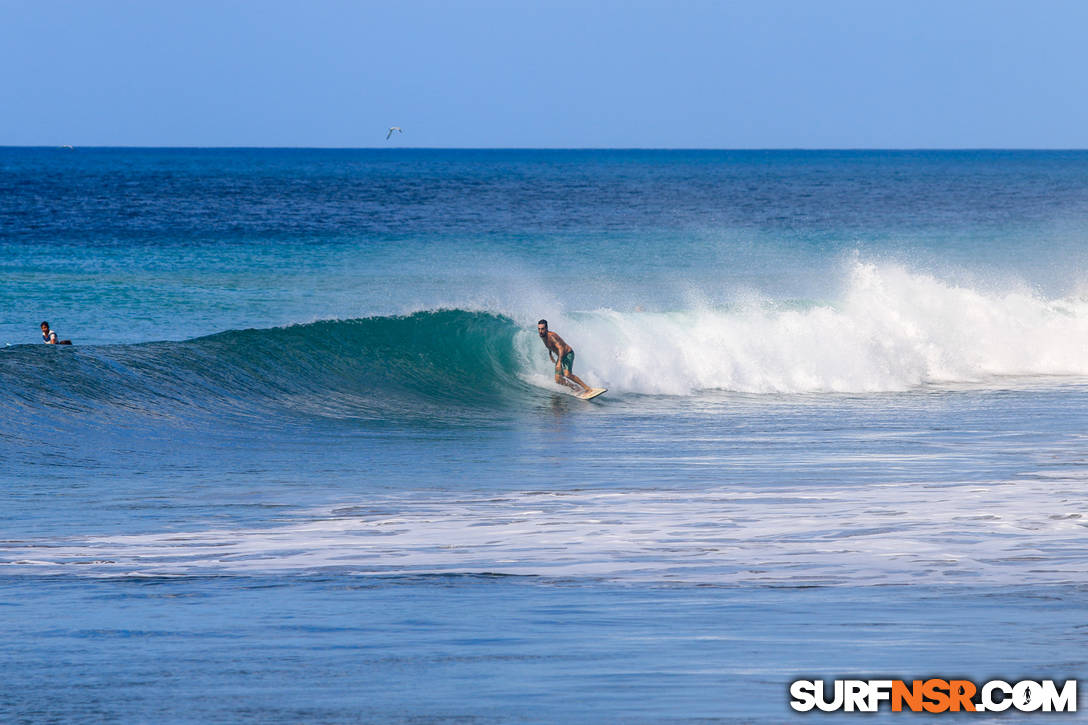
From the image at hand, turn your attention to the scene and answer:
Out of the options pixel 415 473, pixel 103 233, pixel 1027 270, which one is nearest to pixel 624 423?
pixel 415 473

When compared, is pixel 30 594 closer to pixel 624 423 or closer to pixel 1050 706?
pixel 1050 706

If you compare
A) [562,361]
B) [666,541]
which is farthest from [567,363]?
[666,541]

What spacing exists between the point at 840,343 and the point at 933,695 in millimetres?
17410

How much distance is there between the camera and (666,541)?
8852 mm

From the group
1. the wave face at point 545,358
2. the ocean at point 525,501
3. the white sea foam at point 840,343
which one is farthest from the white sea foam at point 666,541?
the white sea foam at point 840,343

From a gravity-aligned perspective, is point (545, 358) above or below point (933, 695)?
above

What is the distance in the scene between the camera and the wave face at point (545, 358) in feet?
56.0

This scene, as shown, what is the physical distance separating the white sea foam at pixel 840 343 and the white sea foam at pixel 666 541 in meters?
10.1

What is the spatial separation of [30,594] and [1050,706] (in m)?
5.31

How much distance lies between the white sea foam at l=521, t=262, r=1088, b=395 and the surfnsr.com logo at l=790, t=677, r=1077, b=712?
47.7 ft

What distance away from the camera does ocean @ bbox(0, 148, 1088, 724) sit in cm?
597

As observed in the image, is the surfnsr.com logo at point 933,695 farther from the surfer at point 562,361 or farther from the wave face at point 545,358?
the surfer at point 562,361

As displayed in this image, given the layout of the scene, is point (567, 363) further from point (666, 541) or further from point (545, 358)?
point (666, 541)

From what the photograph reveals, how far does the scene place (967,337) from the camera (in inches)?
931
